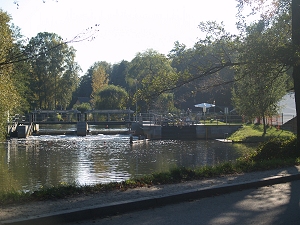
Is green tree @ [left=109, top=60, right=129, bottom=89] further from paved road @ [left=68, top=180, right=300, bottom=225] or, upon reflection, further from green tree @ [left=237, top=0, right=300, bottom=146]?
paved road @ [left=68, top=180, right=300, bottom=225]

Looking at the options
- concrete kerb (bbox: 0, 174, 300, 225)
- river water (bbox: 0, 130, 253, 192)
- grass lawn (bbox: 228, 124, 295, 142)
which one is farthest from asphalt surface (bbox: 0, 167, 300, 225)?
grass lawn (bbox: 228, 124, 295, 142)

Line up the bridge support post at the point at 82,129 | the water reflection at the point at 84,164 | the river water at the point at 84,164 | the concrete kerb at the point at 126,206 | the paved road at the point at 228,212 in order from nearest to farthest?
the concrete kerb at the point at 126,206
the paved road at the point at 228,212
the river water at the point at 84,164
the water reflection at the point at 84,164
the bridge support post at the point at 82,129

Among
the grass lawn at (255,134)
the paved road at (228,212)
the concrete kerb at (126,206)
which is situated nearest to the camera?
the concrete kerb at (126,206)

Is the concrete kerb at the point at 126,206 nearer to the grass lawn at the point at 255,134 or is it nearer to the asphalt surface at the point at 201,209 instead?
the asphalt surface at the point at 201,209

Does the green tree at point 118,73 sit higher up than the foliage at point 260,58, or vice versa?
the green tree at point 118,73

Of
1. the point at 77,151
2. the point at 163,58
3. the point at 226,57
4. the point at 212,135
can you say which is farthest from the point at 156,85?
the point at 212,135

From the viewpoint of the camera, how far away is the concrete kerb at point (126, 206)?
295 inches

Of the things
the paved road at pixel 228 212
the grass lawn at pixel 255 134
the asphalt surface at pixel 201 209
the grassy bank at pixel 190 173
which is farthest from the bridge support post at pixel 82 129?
the paved road at pixel 228 212

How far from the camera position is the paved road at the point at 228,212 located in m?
7.66

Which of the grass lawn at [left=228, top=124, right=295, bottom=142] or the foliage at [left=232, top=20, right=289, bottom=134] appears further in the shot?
the grass lawn at [left=228, top=124, right=295, bottom=142]

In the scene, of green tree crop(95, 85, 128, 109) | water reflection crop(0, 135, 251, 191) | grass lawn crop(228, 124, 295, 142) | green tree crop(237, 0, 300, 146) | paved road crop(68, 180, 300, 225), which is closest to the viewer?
paved road crop(68, 180, 300, 225)

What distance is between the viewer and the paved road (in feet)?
25.1

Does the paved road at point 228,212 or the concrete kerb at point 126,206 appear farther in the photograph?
the paved road at point 228,212

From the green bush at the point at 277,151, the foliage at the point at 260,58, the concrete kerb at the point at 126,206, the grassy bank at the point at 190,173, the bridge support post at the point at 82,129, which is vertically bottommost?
the concrete kerb at the point at 126,206
